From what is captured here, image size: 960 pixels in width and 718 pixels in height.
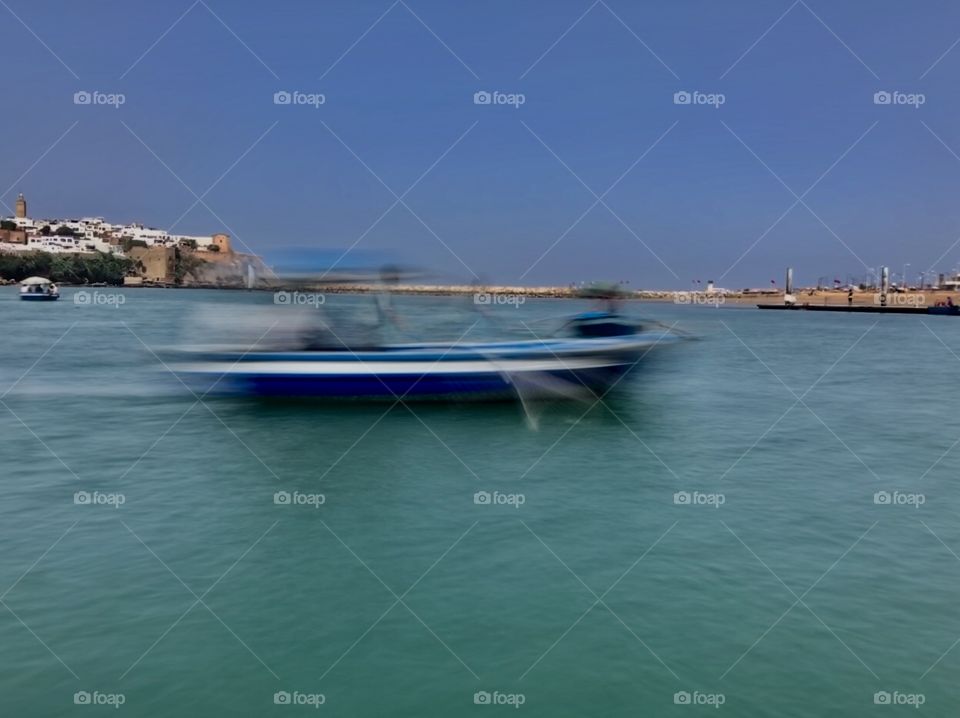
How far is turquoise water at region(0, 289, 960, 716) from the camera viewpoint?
5523mm

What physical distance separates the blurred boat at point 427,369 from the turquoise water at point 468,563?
549 millimetres

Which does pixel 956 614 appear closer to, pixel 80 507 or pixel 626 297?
pixel 80 507

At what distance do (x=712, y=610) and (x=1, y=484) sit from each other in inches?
365

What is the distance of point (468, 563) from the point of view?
26.0ft

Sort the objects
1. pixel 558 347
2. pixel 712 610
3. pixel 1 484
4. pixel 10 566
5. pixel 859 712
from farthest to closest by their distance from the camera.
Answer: pixel 558 347, pixel 1 484, pixel 10 566, pixel 712 610, pixel 859 712

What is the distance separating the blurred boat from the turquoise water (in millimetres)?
549

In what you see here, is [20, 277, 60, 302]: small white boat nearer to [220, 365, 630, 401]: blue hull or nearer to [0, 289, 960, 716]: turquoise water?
[0, 289, 960, 716]: turquoise water

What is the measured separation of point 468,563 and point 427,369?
783 cm

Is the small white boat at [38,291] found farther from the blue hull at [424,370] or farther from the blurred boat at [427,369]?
the blue hull at [424,370]

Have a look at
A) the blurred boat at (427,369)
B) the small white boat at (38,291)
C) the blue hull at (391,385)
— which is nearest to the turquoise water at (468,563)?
the blue hull at (391,385)

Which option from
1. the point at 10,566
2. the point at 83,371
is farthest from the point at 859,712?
the point at 83,371

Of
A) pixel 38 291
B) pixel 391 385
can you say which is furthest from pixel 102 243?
pixel 391 385

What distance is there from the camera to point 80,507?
9.44 m

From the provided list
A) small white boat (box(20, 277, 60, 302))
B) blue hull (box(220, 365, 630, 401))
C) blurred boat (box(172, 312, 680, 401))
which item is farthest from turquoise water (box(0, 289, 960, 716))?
small white boat (box(20, 277, 60, 302))
